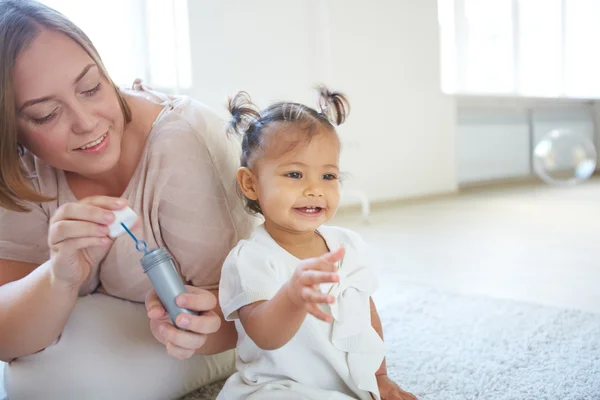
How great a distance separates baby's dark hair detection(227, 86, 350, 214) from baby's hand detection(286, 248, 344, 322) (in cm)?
26

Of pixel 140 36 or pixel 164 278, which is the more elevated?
pixel 140 36

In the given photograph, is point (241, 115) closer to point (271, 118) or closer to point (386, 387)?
point (271, 118)

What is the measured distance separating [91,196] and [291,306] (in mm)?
329

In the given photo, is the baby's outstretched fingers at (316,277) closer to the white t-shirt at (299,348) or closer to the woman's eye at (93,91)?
the white t-shirt at (299,348)

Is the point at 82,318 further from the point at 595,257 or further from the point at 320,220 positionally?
the point at 595,257

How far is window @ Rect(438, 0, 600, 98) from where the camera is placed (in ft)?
13.5

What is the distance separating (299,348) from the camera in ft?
2.69

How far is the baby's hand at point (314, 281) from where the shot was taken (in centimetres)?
62

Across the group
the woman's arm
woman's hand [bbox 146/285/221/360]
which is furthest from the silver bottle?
the woman's arm

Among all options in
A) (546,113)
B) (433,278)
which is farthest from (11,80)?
(546,113)

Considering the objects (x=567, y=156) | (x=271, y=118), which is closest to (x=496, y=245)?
(x=567, y=156)

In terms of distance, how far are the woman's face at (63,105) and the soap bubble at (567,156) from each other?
92.6 inches

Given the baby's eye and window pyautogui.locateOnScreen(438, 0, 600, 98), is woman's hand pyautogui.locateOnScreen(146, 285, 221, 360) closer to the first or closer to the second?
the baby's eye

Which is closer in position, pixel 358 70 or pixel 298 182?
pixel 298 182
